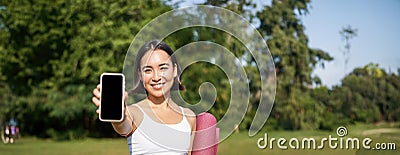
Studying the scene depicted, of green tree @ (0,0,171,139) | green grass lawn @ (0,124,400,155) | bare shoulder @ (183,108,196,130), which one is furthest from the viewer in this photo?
green tree @ (0,0,171,139)

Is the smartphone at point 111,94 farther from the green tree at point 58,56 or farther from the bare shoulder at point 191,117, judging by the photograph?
the green tree at point 58,56

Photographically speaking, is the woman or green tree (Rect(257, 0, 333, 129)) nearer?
the woman

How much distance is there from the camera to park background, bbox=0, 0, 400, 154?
607cm

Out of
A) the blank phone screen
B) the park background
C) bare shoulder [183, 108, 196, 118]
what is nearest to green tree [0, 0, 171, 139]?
the park background

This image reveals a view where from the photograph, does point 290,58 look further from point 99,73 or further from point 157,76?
point 157,76

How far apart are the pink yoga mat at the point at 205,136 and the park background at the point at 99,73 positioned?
5202 mm

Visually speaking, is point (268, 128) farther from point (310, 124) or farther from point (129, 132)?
point (129, 132)

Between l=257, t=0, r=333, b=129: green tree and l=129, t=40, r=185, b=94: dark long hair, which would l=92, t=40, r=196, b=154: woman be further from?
l=257, t=0, r=333, b=129: green tree

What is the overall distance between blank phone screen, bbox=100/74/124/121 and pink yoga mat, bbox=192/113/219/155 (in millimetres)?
132

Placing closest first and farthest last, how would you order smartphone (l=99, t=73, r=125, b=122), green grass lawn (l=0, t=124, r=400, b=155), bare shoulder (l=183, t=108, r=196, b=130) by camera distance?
smartphone (l=99, t=73, r=125, b=122)
bare shoulder (l=183, t=108, r=196, b=130)
green grass lawn (l=0, t=124, r=400, b=155)

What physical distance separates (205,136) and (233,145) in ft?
16.4

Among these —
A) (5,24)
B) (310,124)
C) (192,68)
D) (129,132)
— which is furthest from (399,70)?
(129,132)

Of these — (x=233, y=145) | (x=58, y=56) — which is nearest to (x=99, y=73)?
(x=58, y=56)

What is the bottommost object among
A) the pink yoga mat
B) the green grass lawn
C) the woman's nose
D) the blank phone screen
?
the green grass lawn
